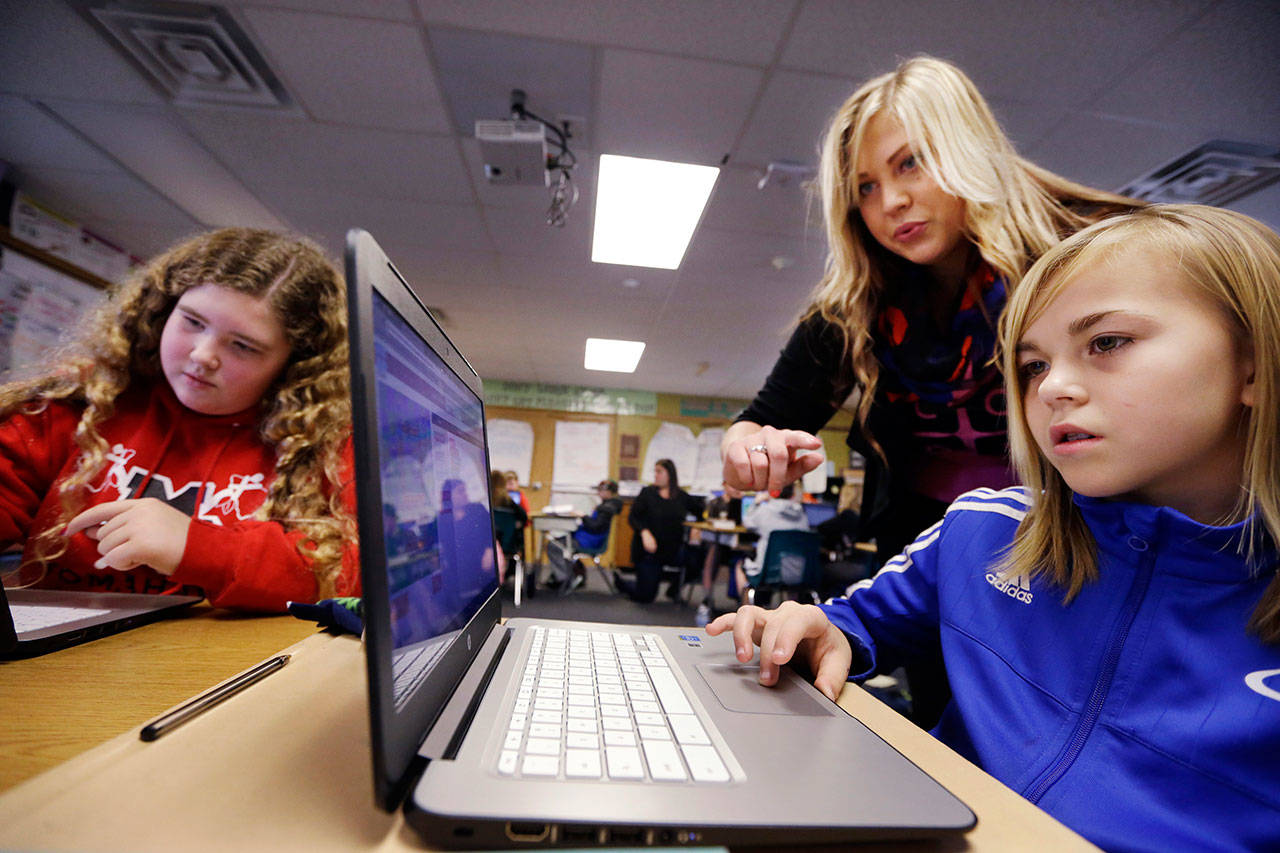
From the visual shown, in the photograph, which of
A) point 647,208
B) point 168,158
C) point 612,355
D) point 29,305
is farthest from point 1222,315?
point 612,355

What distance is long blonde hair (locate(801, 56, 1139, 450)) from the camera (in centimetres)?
85

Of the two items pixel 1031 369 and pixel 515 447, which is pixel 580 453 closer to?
pixel 515 447

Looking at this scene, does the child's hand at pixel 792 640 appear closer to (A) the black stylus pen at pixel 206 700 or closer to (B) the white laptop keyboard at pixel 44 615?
(A) the black stylus pen at pixel 206 700

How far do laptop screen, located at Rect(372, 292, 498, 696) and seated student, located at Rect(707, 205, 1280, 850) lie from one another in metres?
0.27

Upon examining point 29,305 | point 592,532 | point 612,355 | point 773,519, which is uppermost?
point 612,355

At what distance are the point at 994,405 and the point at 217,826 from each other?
3.34 ft

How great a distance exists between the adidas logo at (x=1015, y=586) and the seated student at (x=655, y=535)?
430 cm

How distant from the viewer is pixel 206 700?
378 mm

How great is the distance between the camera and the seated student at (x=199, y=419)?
2.74 feet

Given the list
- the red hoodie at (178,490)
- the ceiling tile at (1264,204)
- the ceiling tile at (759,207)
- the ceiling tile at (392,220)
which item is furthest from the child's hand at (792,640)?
the ceiling tile at (1264,204)

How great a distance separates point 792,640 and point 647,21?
1906 millimetres

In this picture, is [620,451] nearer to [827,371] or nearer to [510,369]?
[510,369]

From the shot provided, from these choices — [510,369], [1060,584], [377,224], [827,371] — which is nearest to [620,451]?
[510,369]

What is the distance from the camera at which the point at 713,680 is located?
0.50m
